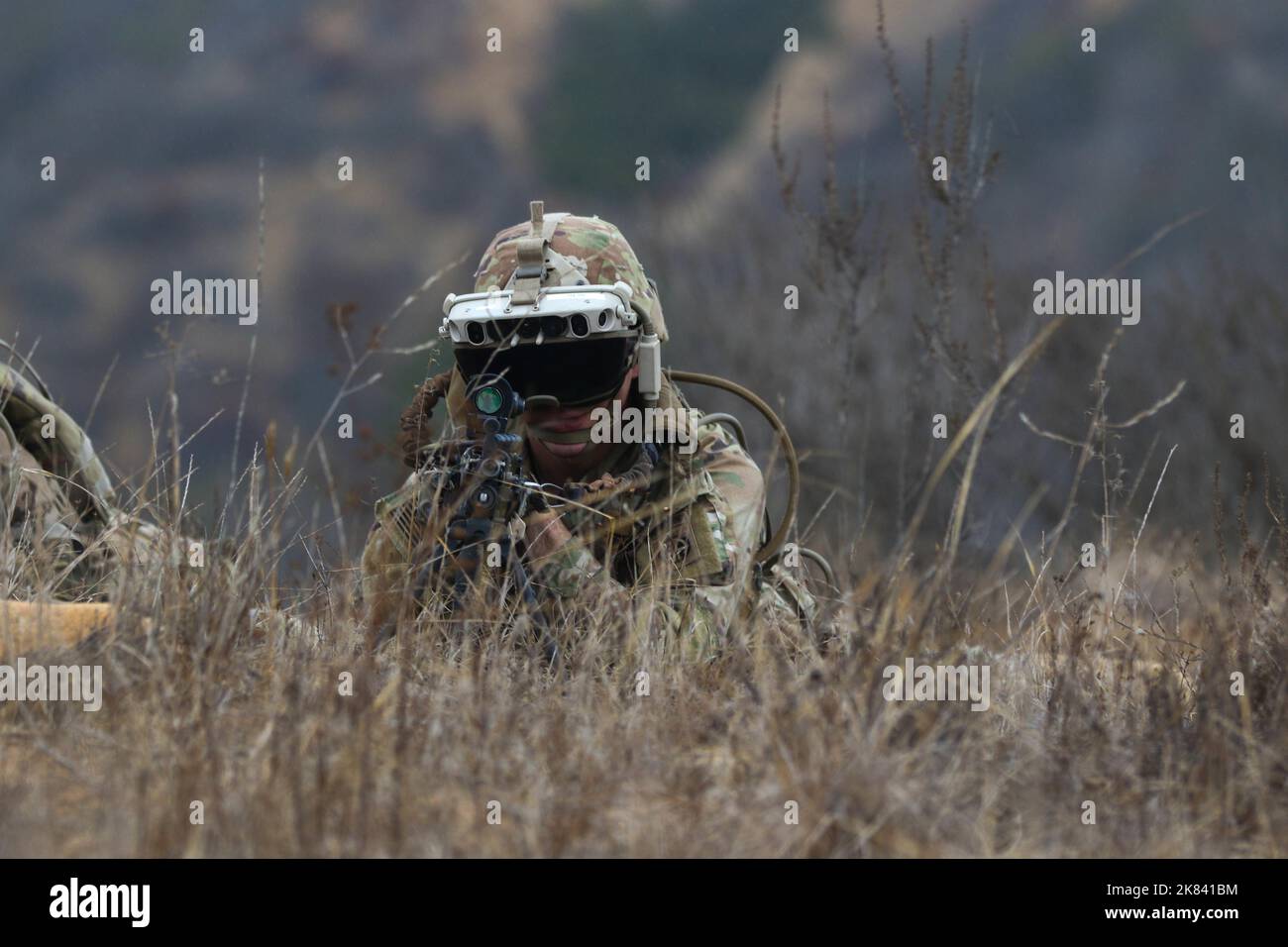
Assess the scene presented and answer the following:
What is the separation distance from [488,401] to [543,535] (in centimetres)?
41

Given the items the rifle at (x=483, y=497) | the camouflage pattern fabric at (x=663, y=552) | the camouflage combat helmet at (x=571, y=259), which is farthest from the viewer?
the camouflage combat helmet at (x=571, y=259)

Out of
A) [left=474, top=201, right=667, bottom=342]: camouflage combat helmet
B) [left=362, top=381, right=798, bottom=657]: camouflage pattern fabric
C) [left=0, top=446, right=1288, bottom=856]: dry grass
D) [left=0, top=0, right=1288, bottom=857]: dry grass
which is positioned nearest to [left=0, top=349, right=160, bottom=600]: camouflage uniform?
[left=0, top=0, right=1288, bottom=857]: dry grass

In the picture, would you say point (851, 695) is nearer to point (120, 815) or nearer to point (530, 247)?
point (120, 815)

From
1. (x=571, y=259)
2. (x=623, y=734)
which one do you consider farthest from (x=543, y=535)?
(x=623, y=734)

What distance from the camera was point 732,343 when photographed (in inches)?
572

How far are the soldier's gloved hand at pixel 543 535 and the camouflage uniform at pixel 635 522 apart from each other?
4 centimetres

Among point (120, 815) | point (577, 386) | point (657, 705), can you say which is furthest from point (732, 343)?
point (120, 815)

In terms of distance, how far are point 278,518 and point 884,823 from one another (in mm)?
1785

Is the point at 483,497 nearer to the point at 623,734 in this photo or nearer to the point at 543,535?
the point at 543,535

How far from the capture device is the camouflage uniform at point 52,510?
3787 millimetres

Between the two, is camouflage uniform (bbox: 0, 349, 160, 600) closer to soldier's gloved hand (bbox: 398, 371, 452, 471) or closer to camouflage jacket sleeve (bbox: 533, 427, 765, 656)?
soldier's gloved hand (bbox: 398, 371, 452, 471)

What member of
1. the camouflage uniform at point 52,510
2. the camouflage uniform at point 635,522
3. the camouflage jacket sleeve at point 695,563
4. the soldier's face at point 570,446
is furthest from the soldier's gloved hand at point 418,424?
the camouflage uniform at point 52,510

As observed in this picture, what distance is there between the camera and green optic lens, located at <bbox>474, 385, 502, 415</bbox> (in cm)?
378

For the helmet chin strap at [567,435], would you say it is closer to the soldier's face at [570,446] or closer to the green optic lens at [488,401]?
the soldier's face at [570,446]
